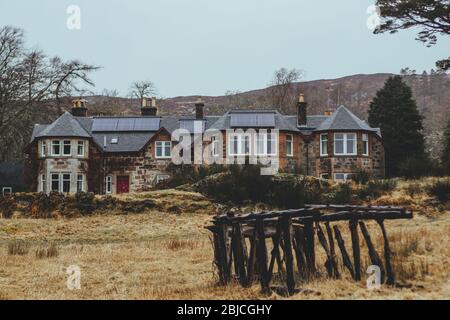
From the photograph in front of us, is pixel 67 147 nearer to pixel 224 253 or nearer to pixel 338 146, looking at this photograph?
pixel 338 146

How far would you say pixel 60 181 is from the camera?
44312mm

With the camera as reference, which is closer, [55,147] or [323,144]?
[55,147]

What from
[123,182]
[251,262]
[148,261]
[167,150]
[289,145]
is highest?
[289,145]

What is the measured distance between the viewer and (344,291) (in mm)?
11328

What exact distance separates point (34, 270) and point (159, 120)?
110 ft

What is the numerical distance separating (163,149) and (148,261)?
2887 cm

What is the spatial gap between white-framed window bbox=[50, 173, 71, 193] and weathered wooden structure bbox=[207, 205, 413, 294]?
106 ft

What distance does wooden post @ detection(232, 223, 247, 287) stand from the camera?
1318 cm

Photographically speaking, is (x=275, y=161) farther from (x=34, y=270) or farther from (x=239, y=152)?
(x=34, y=270)

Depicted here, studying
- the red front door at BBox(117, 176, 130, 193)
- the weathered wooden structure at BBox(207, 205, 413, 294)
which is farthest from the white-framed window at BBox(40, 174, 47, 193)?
the weathered wooden structure at BBox(207, 205, 413, 294)

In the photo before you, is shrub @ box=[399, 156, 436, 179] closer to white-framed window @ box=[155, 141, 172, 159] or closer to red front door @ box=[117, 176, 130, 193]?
white-framed window @ box=[155, 141, 172, 159]

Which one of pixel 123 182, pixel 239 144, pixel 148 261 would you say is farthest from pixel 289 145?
pixel 148 261

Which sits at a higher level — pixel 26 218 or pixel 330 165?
pixel 330 165
